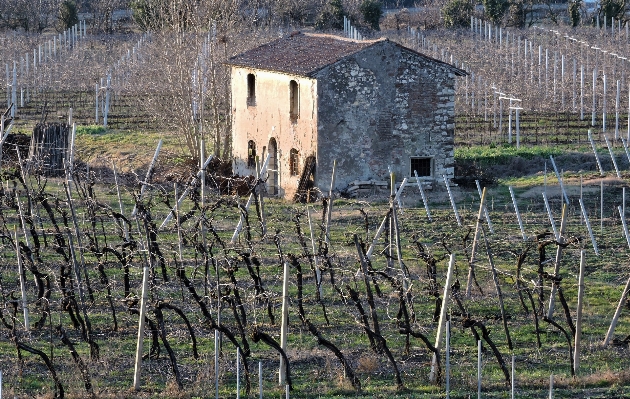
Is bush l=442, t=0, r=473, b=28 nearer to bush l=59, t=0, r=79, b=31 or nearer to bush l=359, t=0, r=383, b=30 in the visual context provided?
bush l=359, t=0, r=383, b=30

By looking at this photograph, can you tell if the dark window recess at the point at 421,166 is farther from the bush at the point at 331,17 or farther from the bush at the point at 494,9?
the bush at the point at 494,9

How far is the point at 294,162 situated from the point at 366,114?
2300mm

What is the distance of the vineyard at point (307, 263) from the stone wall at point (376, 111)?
860mm

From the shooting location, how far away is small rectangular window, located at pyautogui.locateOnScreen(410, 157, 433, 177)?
26.4 meters

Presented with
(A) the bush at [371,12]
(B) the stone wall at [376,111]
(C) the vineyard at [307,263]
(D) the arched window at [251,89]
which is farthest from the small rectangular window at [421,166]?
(A) the bush at [371,12]

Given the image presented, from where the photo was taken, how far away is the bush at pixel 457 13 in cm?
5181

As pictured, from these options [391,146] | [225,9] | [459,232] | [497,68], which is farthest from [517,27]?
[459,232]

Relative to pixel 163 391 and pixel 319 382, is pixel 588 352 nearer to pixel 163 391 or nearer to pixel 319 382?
pixel 319 382

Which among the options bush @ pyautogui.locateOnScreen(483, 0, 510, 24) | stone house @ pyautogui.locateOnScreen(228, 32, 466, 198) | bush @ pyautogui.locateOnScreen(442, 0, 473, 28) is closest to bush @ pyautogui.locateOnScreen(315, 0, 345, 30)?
bush @ pyautogui.locateOnScreen(442, 0, 473, 28)

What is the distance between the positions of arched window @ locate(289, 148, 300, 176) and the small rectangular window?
8.71ft

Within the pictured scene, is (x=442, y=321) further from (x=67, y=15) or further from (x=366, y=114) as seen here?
(x=67, y=15)

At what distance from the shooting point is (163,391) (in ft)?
43.0

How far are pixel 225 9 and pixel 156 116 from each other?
390cm

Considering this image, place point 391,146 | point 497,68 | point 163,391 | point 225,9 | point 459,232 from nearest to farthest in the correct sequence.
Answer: point 163,391 → point 459,232 → point 391,146 → point 225,9 → point 497,68
